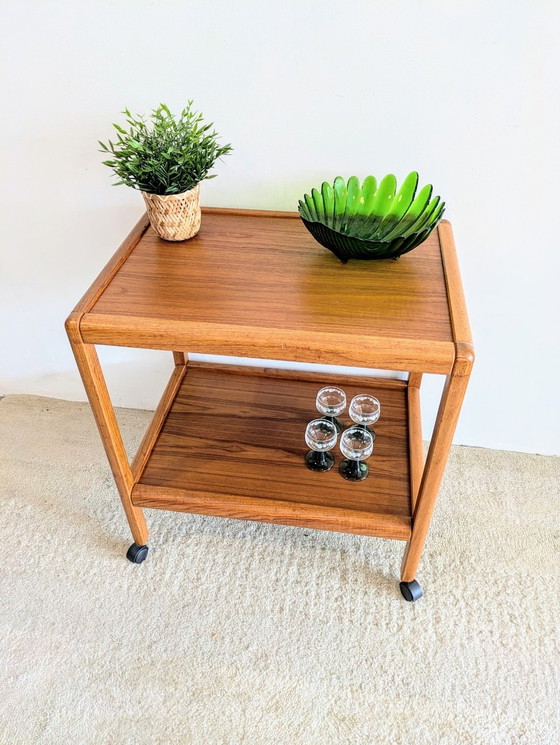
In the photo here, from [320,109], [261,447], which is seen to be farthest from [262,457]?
[320,109]

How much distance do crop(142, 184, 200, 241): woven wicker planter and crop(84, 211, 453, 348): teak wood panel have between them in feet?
0.07

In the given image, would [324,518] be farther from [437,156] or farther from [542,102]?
[542,102]

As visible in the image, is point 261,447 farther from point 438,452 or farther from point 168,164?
point 168,164

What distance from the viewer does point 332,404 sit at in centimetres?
117

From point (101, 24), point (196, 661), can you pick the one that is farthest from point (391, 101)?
point (196, 661)

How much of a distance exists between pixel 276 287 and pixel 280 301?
0.14 ft

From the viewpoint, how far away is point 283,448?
1.17m

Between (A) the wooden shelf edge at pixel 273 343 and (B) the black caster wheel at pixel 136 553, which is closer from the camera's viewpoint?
(A) the wooden shelf edge at pixel 273 343

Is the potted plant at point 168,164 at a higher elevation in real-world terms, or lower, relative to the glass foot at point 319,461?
higher

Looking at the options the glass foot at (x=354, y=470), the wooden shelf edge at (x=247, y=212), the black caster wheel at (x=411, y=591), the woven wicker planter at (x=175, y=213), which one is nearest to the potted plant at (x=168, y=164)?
the woven wicker planter at (x=175, y=213)

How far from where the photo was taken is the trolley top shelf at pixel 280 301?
31.6 inches

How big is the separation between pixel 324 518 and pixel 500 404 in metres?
0.58

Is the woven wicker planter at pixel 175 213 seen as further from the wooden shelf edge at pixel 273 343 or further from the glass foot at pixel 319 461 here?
the glass foot at pixel 319 461

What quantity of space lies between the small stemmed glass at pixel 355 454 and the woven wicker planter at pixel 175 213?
493mm
